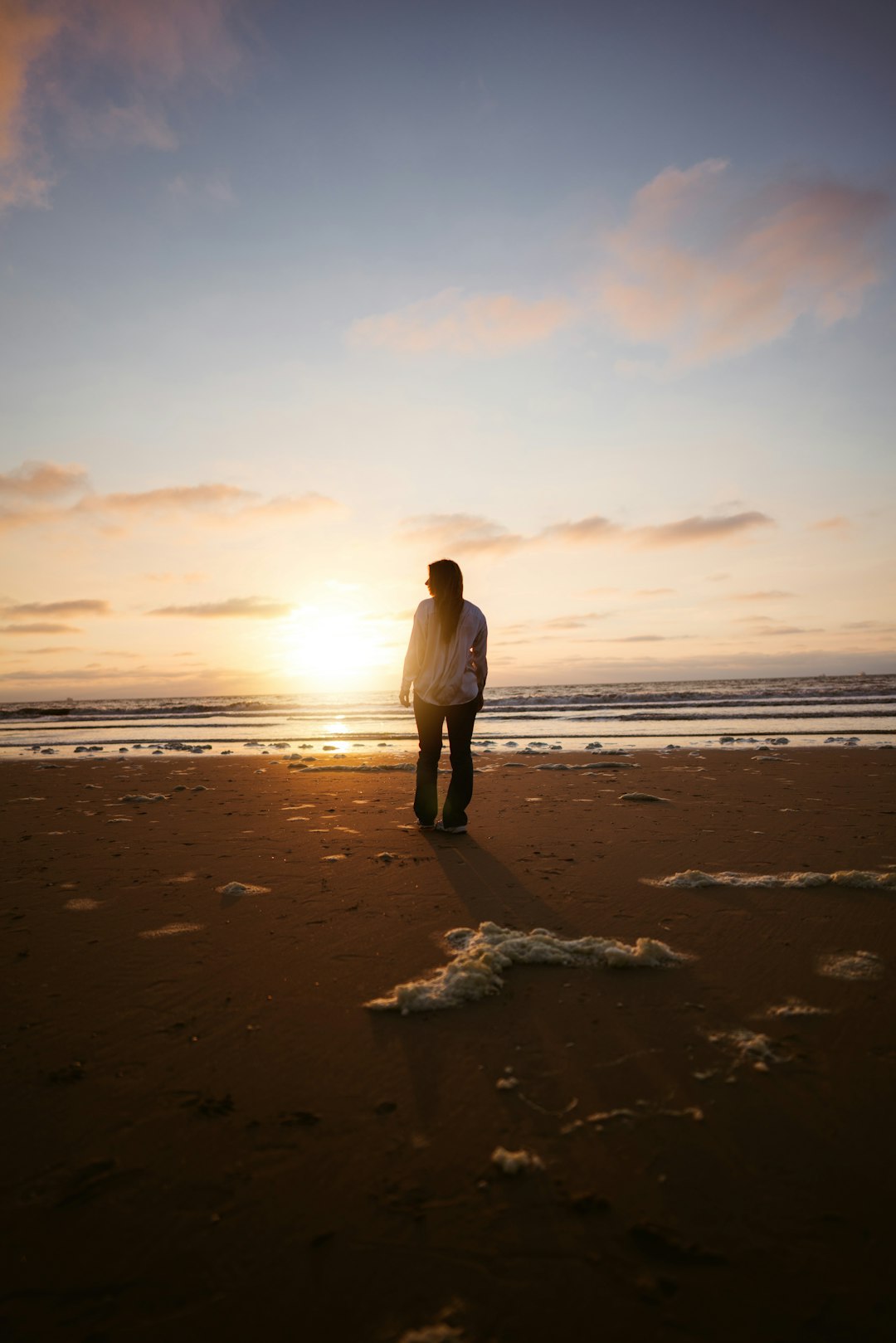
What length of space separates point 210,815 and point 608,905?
4275mm

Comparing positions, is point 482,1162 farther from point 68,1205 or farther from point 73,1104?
point 73,1104

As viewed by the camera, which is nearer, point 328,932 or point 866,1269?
point 866,1269

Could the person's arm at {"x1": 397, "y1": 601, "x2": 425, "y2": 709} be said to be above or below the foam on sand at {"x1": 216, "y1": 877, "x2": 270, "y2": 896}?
above

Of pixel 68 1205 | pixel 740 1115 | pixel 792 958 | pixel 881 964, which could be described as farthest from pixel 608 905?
pixel 68 1205

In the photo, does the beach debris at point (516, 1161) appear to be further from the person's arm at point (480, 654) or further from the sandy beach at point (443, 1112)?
the person's arm at point (480, 654)

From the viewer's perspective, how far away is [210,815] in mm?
6566

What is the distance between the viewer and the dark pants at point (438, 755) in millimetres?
5855


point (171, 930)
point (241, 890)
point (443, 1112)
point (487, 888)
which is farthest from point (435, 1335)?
point (241, 890)

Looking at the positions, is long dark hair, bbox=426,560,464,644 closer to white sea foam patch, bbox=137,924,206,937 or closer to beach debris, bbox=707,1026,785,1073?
white sea foam patch, bbox=137,924,206,937

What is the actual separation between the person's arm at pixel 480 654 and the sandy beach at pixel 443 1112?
2142mm

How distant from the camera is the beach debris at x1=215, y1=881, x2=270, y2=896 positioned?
401 cm

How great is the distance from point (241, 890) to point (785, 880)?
10.6 feet

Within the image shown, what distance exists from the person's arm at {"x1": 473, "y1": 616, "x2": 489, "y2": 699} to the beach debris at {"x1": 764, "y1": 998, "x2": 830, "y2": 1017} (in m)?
3.81

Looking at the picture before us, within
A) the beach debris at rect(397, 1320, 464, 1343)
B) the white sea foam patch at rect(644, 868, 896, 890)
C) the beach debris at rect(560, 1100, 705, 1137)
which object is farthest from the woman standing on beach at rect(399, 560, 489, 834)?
the beach debris at rect(397, 1320, 464, 1343)
